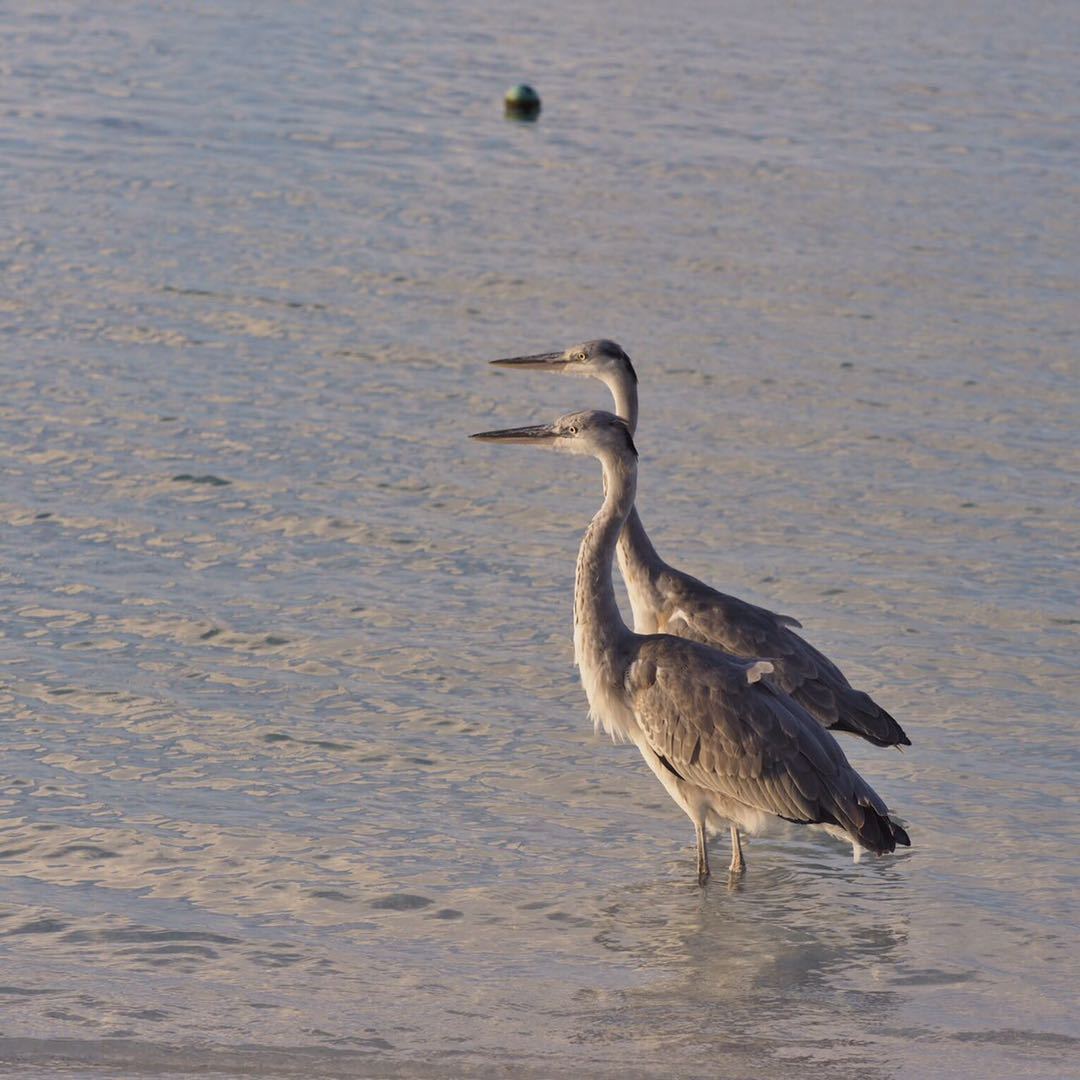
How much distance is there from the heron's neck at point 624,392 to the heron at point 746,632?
38.9 inches

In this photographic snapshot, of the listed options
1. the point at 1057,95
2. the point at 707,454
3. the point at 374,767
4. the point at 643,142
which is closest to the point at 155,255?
the point at 707,454

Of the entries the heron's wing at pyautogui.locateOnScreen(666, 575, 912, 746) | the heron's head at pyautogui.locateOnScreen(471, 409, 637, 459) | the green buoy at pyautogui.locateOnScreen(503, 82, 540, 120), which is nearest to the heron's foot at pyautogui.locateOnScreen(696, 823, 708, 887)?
the heron's wing at pyautogui.locateOnScreen(666, 575, 912, 746)

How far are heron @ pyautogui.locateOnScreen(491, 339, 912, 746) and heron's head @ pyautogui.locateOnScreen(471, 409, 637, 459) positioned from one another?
1.68 ft

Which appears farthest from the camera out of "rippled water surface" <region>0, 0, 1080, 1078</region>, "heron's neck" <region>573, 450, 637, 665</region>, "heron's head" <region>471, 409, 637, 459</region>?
"heron's head" <region>471, 409, 637, 459</region>

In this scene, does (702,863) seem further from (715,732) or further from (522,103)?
(522,103)

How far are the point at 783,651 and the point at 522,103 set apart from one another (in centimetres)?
1559

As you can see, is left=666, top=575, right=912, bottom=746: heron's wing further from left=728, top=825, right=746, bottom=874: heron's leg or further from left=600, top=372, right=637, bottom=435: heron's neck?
left=600, top=372, right=637, bottom=435: heron's neck

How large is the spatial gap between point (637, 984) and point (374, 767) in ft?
6.51

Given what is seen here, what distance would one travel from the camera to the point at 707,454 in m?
12.7

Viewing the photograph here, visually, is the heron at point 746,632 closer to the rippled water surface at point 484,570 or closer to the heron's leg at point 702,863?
the rippled water surface at point 484,570

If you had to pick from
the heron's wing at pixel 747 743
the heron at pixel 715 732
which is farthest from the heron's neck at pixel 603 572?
the heron's wing at pixel 747 743

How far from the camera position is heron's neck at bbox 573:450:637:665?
801 cm

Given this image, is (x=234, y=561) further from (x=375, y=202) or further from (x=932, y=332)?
(x=375, y=202)

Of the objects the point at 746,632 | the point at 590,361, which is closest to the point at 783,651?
the point at 746,632
